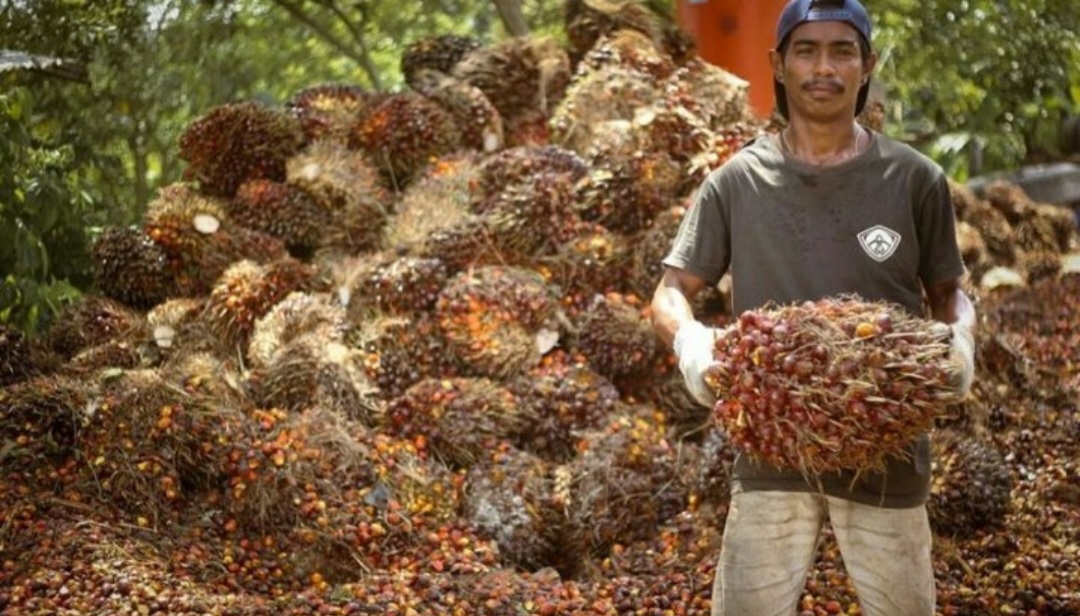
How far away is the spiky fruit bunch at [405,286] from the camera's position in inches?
187

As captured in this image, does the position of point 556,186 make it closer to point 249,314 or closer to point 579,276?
point 579,276

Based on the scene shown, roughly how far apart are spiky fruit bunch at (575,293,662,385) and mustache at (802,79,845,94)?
2.03 meters

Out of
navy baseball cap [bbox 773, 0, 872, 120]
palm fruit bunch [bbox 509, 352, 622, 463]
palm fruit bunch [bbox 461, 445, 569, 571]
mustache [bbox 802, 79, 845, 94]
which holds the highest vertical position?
navy baseball cap [bbox 773, 0, 872, 120]

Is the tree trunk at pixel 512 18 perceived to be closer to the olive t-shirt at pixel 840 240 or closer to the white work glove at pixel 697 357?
the olive t-shirt at pixel 840 240

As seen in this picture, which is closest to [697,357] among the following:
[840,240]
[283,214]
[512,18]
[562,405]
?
[840,240]

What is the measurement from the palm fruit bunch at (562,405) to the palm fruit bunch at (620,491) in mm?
140

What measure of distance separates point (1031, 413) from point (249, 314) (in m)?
2.98

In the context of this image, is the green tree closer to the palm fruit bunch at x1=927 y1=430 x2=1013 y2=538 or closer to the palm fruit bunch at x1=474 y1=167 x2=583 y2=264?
the palm fruit bunch at x1=474 y1=167 x2=583 y2=264

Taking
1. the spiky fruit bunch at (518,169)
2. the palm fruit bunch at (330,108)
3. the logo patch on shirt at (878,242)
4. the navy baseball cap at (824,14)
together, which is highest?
the navy baseball cap at (824,14)

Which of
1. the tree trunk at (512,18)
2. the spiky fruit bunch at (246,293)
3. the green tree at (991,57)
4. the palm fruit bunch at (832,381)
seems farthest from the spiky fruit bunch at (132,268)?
the green tree at (991,57)

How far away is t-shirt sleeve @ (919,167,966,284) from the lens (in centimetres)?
259

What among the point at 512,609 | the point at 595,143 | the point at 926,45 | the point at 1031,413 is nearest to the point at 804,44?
the point at 512,609

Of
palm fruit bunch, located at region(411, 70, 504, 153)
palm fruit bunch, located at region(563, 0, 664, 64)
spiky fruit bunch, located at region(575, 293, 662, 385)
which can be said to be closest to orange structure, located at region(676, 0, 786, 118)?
palm fruit bunch, located at region(563, 0, 664, 64)

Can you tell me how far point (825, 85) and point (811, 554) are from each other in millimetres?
961
